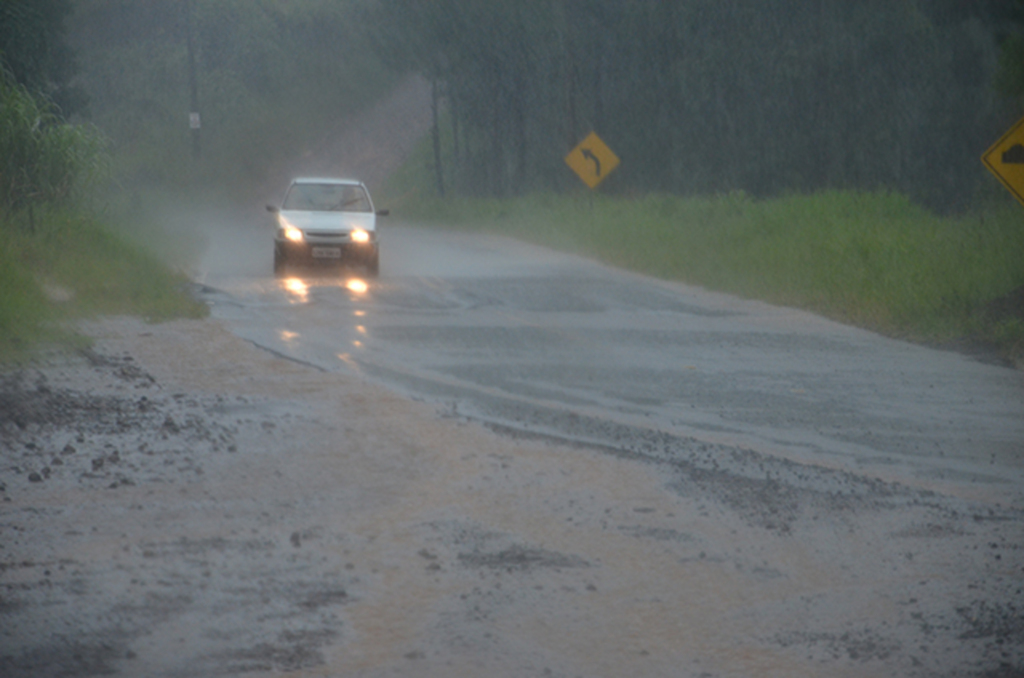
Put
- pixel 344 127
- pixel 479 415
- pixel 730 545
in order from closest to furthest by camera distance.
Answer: pixel 730 545 < pixel 479 415 < pixel 344 127

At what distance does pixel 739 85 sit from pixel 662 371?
42484mm

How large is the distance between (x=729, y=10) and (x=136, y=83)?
50.2m

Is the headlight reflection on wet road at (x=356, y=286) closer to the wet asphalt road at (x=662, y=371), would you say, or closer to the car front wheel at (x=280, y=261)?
the wet asphalt road at (x=662, y=371)

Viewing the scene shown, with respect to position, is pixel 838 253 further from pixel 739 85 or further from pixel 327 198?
pixel 739 85

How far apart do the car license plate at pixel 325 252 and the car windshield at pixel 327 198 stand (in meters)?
1.26

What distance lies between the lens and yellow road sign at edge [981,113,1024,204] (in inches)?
560

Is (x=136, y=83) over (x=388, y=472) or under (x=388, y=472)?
over

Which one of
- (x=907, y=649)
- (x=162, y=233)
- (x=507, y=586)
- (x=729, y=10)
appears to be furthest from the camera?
(x=729, y=10)

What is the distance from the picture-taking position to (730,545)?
5949 mm

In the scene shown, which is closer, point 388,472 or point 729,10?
point 388,472

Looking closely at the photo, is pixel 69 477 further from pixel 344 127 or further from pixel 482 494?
pixel 344 127

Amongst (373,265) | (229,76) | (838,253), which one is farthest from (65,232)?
(229,76)

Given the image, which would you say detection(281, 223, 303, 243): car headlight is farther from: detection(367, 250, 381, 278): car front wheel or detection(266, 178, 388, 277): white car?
detection(367, 250, 381, 278): car front wheel

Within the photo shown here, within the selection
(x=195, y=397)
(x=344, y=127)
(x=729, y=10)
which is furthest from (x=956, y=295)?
(x=344, y=127)
